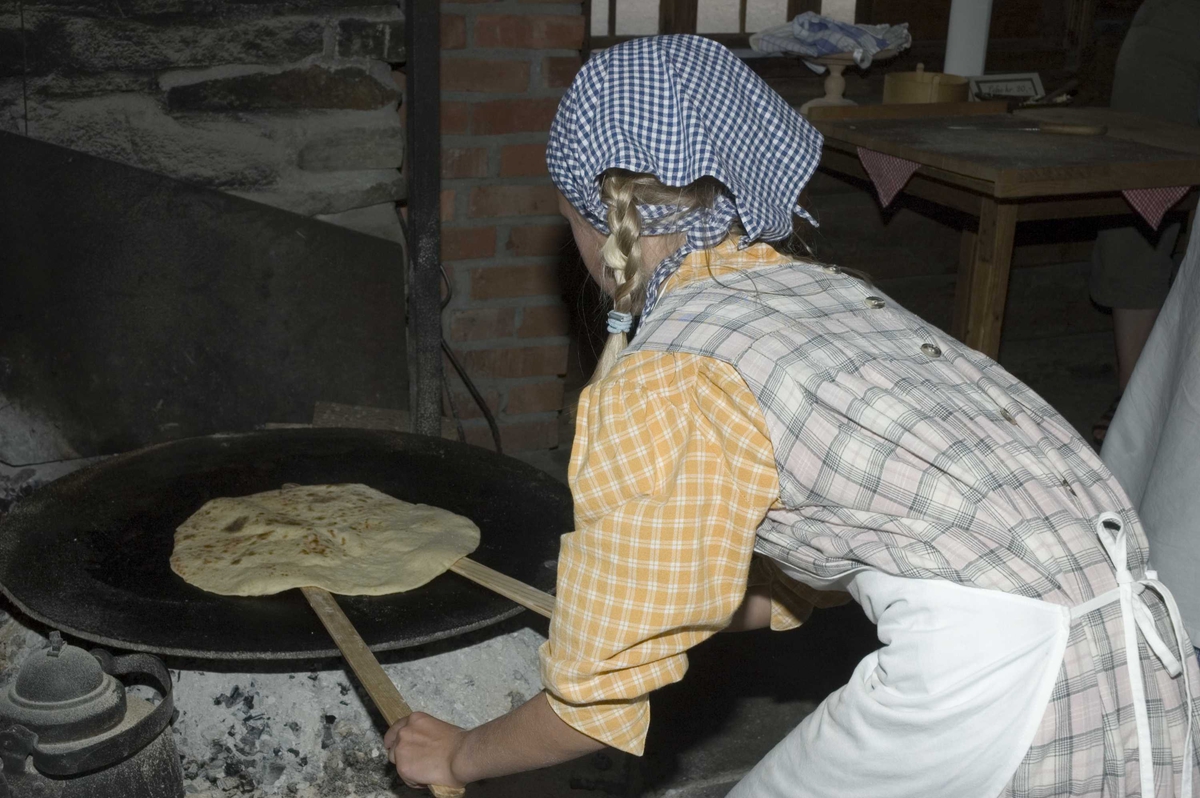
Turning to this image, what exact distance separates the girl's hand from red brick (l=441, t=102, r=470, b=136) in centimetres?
165

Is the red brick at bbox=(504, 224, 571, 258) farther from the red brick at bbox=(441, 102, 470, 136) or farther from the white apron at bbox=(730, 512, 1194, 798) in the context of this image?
the white apron at bbox=(730, 512, 1194, 798)

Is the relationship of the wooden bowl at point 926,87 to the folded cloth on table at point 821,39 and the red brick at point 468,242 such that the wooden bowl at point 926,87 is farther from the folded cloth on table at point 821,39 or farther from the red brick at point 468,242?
the red brick at point 468,242

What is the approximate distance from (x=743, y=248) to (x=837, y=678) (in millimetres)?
1488

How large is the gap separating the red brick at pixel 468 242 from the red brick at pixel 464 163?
0.12 m

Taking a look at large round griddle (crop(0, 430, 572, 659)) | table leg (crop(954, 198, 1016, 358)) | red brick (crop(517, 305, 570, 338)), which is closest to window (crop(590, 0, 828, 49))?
red brick (crop(517, 305, 570, 338))

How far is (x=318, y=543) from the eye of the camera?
1.72 metres

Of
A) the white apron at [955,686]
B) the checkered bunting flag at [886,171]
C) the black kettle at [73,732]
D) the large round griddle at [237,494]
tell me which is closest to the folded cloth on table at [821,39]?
the checkered bunting flag at [886,171]

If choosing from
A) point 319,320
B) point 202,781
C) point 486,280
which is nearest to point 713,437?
point 202,781

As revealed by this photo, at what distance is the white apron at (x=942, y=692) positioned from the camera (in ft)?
3.40

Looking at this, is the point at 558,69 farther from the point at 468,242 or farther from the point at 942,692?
the point at 942,692

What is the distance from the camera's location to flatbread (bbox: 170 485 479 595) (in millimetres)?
1626

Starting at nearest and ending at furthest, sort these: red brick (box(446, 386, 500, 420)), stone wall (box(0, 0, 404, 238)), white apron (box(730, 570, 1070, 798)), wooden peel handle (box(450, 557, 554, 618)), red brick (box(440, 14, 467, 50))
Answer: white apron (box(730, 570, 1070, 798)) → wooden peel handle (box(450, 557, 554, 618)) → stone wall (box(0, 0, 404, 238)) → red brick (box(440, 14, 467, 50)) → red brick (box(446, 386, 500, 420))

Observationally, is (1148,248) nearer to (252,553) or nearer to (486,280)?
(486,280)

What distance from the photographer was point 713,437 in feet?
3.64
